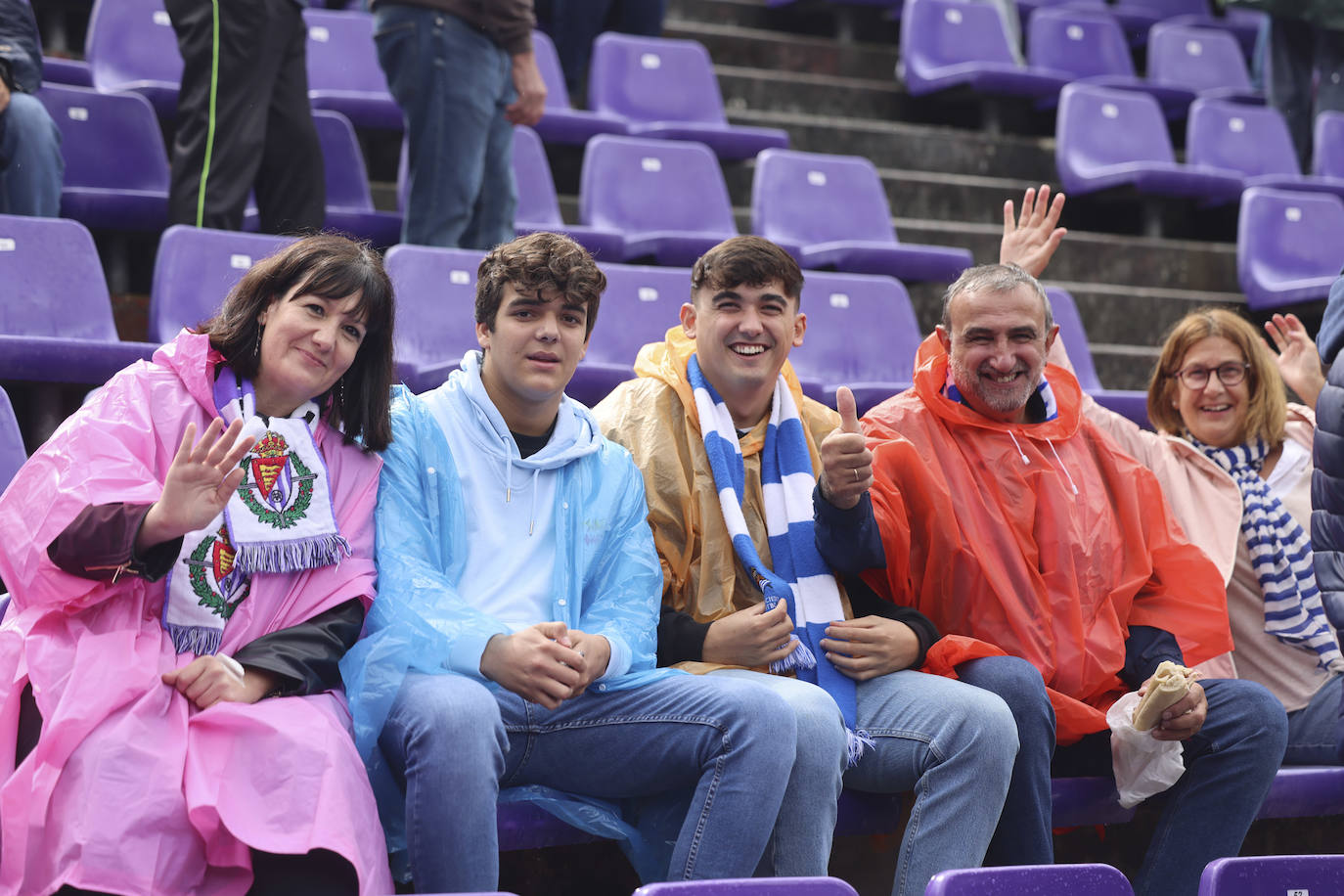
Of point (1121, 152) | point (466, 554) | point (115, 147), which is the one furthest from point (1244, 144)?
point (466, 554)

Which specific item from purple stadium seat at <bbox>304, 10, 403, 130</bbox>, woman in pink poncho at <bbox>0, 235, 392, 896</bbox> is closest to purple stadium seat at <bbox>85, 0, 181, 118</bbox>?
purple stadium seat at <bbox>304, 10, 403, 130</bbox>

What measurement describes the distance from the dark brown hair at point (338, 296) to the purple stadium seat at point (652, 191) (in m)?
2.04

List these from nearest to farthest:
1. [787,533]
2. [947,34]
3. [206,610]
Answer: [206,610]
[787,533]
[947,34]

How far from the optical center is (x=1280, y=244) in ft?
16.3

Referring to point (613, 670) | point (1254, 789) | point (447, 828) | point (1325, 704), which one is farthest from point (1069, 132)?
point (447, 828)

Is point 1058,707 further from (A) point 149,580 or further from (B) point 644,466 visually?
(A) point 149,580

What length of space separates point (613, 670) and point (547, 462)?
1.14 ft

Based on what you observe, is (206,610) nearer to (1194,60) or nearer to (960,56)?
(960,56)

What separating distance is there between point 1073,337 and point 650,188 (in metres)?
1.32

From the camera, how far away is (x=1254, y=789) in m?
2.51

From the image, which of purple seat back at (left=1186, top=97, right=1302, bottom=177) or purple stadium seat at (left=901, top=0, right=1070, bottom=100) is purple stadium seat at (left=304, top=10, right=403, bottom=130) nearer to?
purple stadium seat at (left=901, top=0, right=1070, bottom=100)

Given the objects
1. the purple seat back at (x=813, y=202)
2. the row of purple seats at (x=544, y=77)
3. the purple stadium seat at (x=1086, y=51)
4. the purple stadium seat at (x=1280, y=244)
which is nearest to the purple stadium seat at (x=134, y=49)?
the row of purple seats at (x=544, y=77)

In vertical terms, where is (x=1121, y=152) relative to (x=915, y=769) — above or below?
above

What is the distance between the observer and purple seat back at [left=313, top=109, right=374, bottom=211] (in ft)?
13.5
